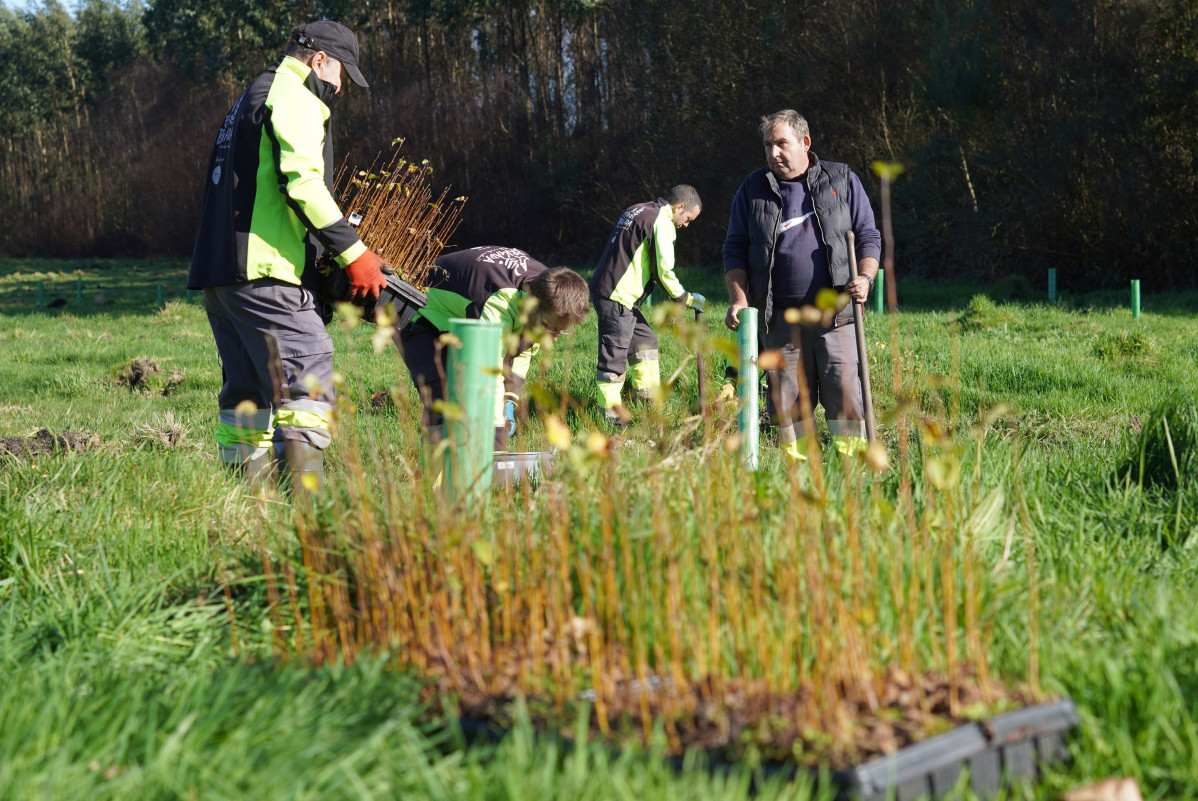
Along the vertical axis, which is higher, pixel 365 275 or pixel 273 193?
pixel 273 193

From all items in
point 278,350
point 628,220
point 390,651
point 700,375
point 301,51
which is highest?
point 301,51

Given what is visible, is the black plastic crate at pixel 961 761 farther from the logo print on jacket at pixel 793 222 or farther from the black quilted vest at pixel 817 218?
the logo print on jacket at pixel 793 222

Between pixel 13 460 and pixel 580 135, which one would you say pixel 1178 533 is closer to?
pixel 13 460

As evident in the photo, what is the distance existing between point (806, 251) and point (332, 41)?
2.26 m

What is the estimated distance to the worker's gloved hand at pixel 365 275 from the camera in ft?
13.3

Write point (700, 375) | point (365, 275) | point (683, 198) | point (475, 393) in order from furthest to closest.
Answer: point (683, 198) < point (700, 375) < point (365, 275) < point (475, 393)

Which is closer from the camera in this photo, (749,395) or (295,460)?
(749,395)

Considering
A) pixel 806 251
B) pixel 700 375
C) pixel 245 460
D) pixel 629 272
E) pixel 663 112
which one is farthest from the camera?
pixel 663 112

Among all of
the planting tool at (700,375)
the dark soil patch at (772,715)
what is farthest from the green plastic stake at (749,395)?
the dark soil patch at (772,715)

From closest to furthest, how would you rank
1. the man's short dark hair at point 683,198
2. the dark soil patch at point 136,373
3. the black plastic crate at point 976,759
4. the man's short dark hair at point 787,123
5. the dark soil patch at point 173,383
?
the black plastic crate at point 976,759 < the man's short dark hair at point 787,123 < the man's short dark hair at point 683,198 < the dark soil patch at point 173,383 < the dark soil patch at point 136,373

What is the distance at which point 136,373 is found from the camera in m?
9.62

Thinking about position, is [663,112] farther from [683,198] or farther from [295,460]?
[295,460]

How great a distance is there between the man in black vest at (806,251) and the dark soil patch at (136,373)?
256 inches

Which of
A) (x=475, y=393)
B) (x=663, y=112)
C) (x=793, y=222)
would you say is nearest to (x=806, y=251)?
(x=793, y=222)
